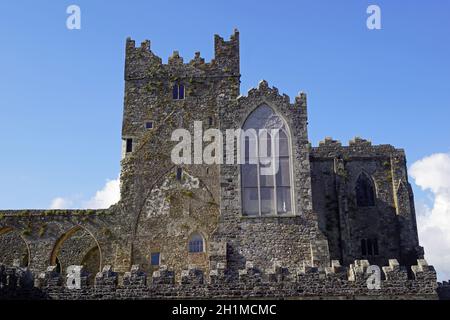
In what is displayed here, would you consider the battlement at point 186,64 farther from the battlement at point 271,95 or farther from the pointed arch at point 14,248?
the pointed arch at point 14,248

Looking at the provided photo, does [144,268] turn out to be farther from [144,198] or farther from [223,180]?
[223,180]

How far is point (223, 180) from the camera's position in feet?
84.6

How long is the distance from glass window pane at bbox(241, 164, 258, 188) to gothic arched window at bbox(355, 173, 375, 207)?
38.5 ft

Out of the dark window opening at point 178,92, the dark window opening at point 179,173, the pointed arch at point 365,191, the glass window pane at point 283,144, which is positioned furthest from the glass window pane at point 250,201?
the pointed arch at point 365,191

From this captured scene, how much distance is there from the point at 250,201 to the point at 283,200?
1.53 m

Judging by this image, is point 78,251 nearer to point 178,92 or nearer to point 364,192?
point 178,92

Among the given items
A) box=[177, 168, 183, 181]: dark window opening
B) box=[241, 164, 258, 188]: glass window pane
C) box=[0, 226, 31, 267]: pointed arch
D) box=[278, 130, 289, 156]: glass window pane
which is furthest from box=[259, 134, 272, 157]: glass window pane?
box=[0, 226, 31, 267]: pointed arch

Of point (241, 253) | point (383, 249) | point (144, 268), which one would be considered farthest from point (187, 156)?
point (383, 249)

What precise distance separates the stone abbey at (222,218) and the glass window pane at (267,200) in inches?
1.8

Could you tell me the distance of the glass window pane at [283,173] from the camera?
2597 centimetres

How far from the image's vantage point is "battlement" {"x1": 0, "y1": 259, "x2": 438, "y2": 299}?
19.8 m

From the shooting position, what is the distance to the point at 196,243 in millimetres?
30531
